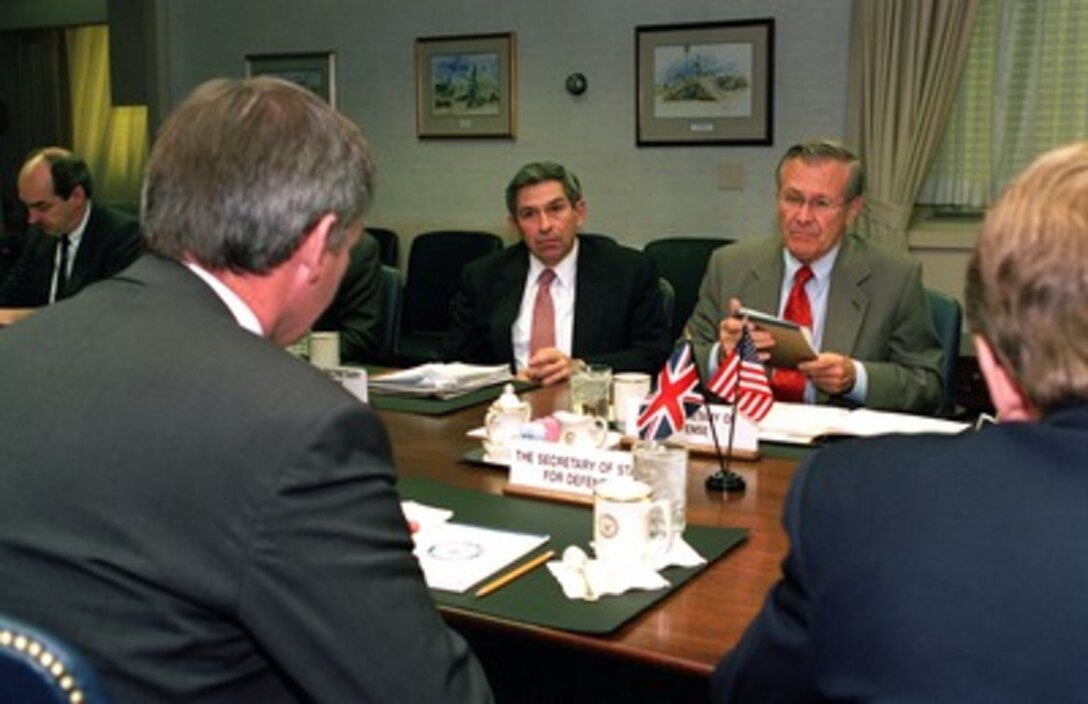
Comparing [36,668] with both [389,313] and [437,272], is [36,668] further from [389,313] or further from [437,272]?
[437,272]

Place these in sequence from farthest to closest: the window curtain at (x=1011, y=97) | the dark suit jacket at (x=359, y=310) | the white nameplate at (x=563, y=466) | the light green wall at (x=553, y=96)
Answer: the light green wall at (x=553, y=96)
the window curtain at (x=1011, y=97)
the dark suit jacket at (x=359, y=310)
the white nameplate at (x=563, y=466)

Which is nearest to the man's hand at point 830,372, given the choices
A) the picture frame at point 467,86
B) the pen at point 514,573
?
the pen at point 514,573

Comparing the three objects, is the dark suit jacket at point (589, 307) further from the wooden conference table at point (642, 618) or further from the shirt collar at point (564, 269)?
the wooden conference table at point (642, 618)

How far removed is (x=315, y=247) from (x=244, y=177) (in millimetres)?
129

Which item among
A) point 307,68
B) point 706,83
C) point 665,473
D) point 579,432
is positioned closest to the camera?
point 665,473

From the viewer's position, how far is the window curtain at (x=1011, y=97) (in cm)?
519

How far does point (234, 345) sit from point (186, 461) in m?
0.15

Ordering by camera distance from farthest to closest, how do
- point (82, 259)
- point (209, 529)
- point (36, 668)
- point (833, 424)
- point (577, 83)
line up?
1. point (577, 83)
2. point (82, 259)
3. point (833, 424)
4. point (209, 529)
5. point (36, 668)

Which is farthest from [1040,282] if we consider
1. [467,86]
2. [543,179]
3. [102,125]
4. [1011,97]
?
[102,125]

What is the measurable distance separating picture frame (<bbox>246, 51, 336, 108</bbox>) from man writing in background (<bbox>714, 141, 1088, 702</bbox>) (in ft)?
20.2

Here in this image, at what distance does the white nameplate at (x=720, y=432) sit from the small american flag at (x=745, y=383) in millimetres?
25

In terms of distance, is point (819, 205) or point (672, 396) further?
point (819, 205)

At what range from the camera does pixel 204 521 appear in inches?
46.2

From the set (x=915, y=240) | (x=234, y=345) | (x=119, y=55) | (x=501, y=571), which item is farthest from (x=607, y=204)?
(x=234, y=345)
